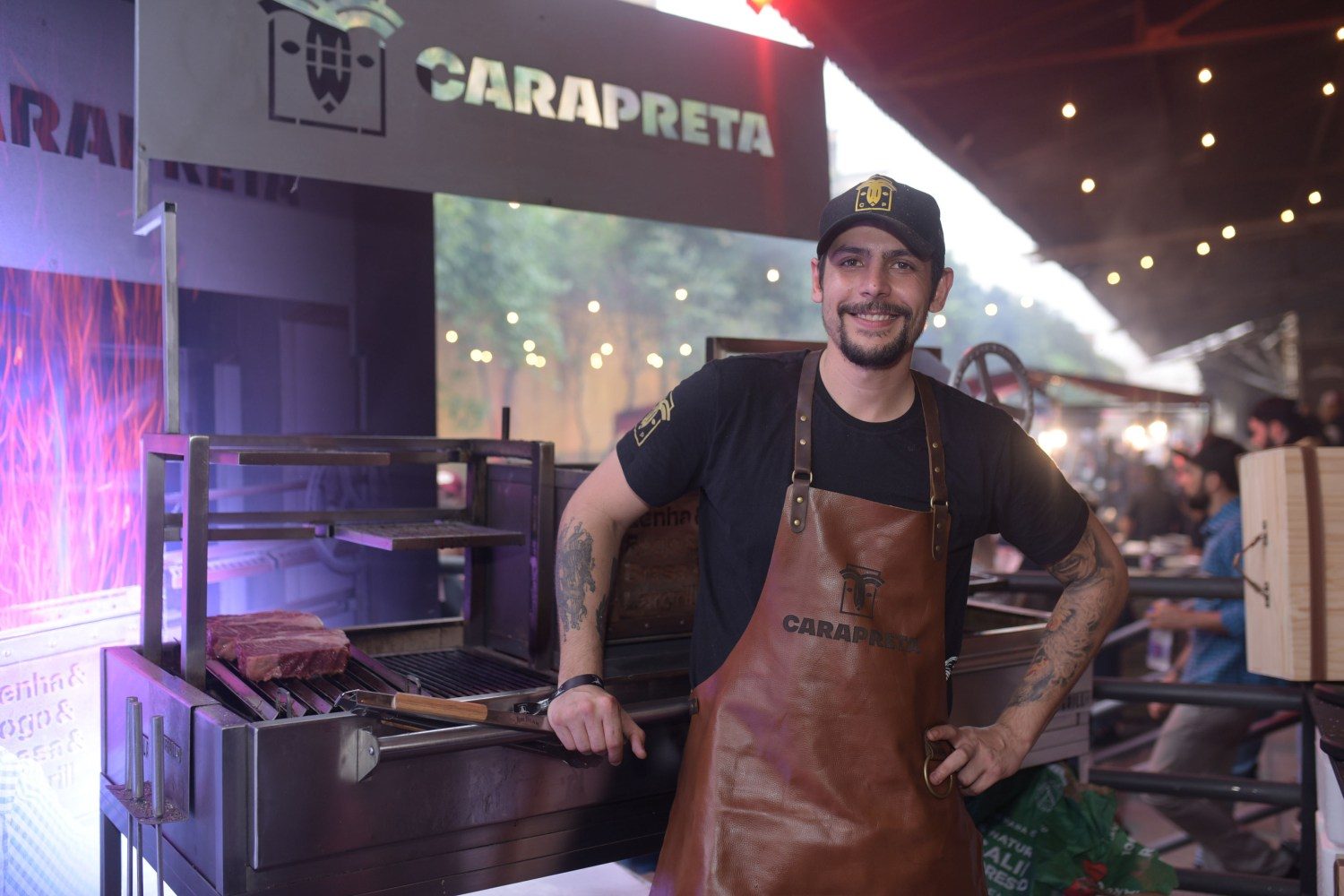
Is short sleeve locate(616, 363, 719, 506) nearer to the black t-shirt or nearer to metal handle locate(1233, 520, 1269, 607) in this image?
the black t-shirt

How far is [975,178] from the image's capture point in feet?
28.2

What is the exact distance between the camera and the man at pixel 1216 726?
3.84 metres

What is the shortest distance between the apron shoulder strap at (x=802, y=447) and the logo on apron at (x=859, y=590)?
0.11 metres

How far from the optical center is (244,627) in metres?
2.18

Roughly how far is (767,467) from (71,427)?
6.61ft

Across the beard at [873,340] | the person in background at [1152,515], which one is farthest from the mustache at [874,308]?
the person in background at [1152,515]

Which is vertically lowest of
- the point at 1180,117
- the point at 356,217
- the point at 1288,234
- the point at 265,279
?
the point at 265,279

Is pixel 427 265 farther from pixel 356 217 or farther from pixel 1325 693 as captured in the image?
pixel 1325 693

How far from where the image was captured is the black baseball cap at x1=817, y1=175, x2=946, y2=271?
1807 millimetres

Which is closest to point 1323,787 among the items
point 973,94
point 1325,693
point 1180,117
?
point 1325,693

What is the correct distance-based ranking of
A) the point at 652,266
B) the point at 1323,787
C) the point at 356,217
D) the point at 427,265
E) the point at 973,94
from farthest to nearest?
the point at 652,266 → the point at 973,94 → the point at 427,265 → the point at 356,217 → the point at 1323,787

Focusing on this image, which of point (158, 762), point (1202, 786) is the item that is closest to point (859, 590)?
point (158, 762)

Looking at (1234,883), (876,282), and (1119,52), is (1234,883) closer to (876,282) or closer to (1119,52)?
(876,282)

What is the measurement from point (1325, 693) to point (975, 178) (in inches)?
273
